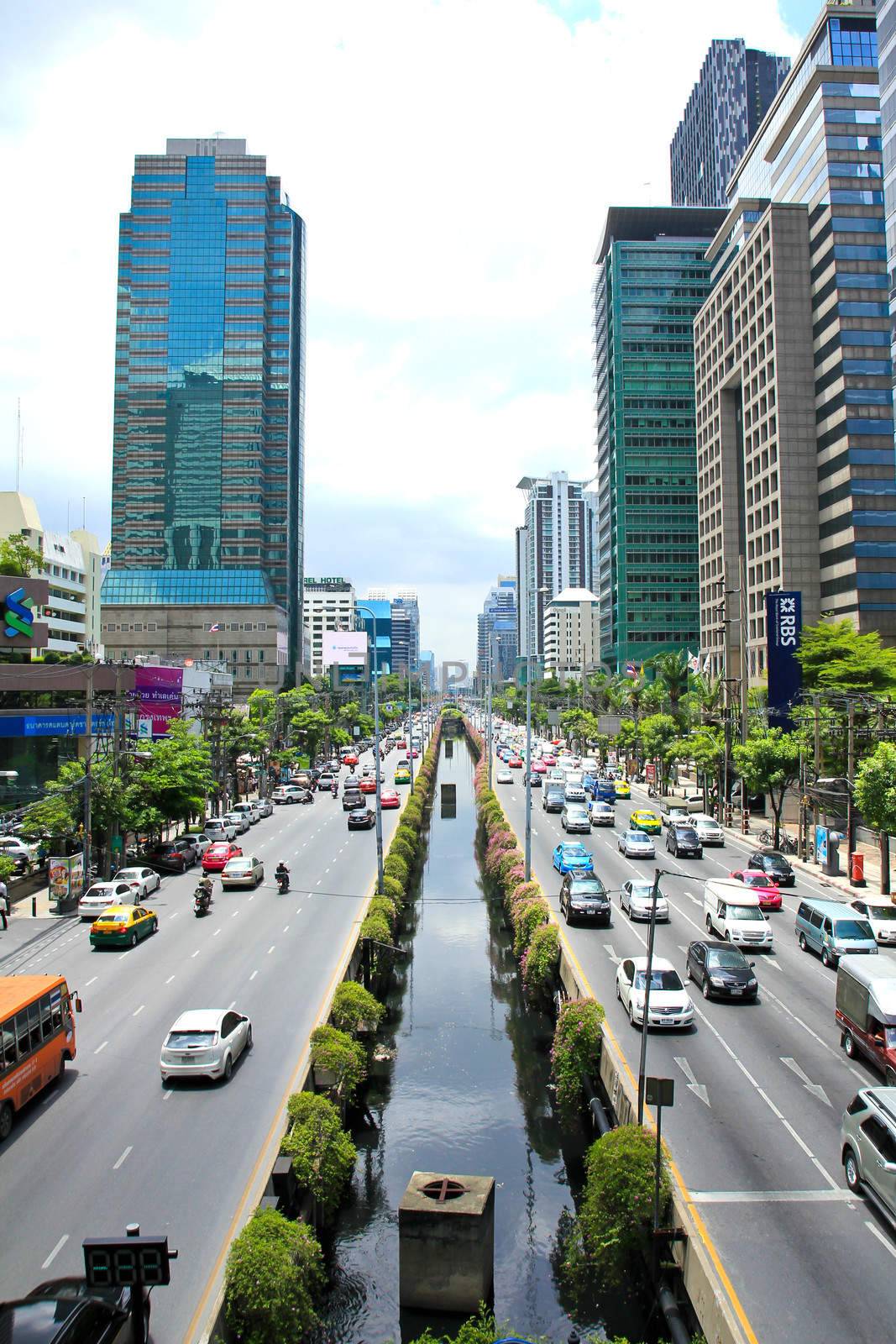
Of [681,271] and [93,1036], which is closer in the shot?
[93,1036]

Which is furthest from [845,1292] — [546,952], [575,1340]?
[546,952]

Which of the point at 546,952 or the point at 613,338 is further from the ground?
the point at 613,338

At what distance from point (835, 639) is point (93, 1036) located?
64.2 m

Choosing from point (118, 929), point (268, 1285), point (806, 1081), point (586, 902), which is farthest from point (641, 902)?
point (268, 1285)

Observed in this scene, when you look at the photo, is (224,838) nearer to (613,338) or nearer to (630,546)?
(630,546)

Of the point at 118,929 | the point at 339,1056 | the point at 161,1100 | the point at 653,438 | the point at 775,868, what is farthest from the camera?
the point at 653,438

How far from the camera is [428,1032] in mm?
30781

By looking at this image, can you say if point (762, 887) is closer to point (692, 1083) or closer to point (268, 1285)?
point (692, 1083)

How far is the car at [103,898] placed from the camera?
38812mm

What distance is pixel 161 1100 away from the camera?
800 inches

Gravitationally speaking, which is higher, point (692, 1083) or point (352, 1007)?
point (352, 1007)

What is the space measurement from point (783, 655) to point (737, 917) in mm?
38686

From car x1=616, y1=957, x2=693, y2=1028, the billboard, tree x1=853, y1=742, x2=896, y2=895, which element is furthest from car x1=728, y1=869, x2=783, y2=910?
the billboard

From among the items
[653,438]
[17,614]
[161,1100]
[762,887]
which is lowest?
[161,1100]
